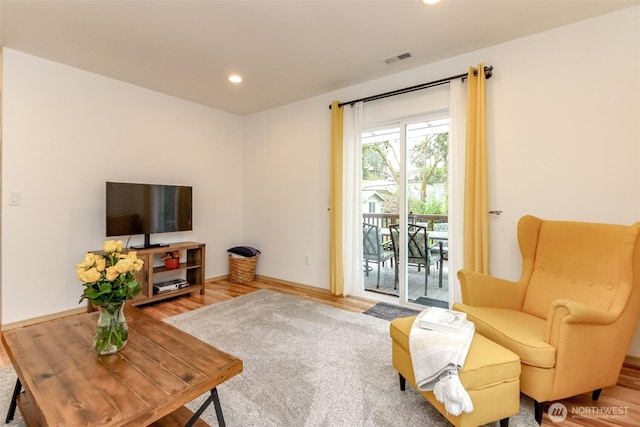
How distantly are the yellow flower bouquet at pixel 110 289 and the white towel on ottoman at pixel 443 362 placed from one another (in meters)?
1.48

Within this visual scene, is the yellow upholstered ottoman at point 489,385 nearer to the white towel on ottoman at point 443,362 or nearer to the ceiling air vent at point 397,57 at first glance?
the white towel on ottoman at point 443,362

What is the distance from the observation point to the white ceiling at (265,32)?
7.07ft

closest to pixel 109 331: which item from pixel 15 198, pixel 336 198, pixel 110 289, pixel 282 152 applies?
pixel 110 289

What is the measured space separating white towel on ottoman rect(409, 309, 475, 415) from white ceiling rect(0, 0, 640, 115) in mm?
2227

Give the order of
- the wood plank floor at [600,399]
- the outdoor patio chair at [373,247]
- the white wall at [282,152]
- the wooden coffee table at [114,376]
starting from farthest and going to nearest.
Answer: the outdoor patio chair at [373,247] < the white wall at [282,152] < the wood plank floor at [600,399] < the wooden coffee table at [114,376]

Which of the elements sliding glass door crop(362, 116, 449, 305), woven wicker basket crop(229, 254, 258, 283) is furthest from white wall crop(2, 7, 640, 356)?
sliding glass door crop(362, 116, 449, 305)

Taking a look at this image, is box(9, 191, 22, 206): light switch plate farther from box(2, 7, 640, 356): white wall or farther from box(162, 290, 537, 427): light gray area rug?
box(162, 290, 537, 427): light gray area rug

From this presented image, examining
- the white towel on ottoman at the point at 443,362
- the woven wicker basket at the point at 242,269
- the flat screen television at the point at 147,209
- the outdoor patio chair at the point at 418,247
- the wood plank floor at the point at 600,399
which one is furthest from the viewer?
the woven wicker basket at the point at 242,269

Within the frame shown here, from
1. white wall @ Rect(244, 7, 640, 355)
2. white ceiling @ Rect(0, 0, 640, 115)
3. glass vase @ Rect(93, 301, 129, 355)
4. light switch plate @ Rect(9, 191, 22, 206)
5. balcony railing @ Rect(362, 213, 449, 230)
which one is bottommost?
glass vase @ Rect(93, 301, 129, 355)

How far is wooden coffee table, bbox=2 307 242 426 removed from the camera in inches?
42.6

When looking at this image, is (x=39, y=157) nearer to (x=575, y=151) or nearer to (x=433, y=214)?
(x=433, y=214)

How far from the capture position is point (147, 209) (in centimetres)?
346

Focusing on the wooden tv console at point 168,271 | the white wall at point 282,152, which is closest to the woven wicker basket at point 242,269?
the white wall at point 282,152

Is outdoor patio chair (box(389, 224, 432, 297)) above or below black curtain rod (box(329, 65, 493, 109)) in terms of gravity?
below
